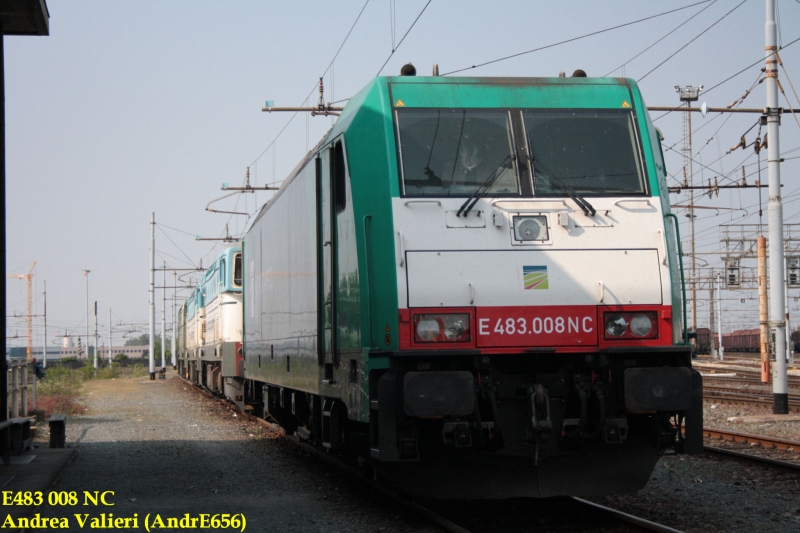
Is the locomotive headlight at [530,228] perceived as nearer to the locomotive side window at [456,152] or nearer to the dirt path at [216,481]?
the locomotive side window at [456,152]

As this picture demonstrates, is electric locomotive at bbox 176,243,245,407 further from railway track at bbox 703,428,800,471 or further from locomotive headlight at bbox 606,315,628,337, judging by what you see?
locomotive headlight at bbox 606,315,628,337

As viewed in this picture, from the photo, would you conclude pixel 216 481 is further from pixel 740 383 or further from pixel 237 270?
pixel 740 383

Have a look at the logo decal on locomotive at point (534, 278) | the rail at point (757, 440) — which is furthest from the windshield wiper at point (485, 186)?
the rail at point (757, 440)

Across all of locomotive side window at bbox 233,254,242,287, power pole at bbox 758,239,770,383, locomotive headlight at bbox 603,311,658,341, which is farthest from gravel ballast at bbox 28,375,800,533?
power pole at bbox 758,239,770,383

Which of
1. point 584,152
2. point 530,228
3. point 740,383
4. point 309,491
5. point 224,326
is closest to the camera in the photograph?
point 530,228

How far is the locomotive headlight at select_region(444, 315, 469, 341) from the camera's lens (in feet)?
20.8

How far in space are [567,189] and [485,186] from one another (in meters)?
0.64

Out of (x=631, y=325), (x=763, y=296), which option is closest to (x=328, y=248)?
(x=631, y=325)

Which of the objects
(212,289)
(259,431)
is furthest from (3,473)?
(212,289)

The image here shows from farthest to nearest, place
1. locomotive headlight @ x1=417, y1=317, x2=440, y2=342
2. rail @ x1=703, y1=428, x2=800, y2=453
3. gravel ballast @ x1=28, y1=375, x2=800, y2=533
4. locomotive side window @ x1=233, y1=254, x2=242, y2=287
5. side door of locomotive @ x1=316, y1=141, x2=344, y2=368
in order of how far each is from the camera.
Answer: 1. locomotive side window @ x1=233, y1=254, x2=242, y2=287
2. rail @ x1=703, y1=428, x2=800, y2=453
3. side door of locomotive @ x1=316, y1=141, x2=344, y2=368
4. gravel ballast @ x1=28, y1=375, x2=800, y2=533
5. locomotive headlight @ x1=417, y1=317, x2=440, y2=342

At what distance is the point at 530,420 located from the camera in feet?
21.0

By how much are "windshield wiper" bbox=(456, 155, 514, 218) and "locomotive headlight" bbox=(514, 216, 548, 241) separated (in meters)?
0.33

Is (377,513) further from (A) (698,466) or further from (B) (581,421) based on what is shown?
(A) (698,466)

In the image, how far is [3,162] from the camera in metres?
10.4
